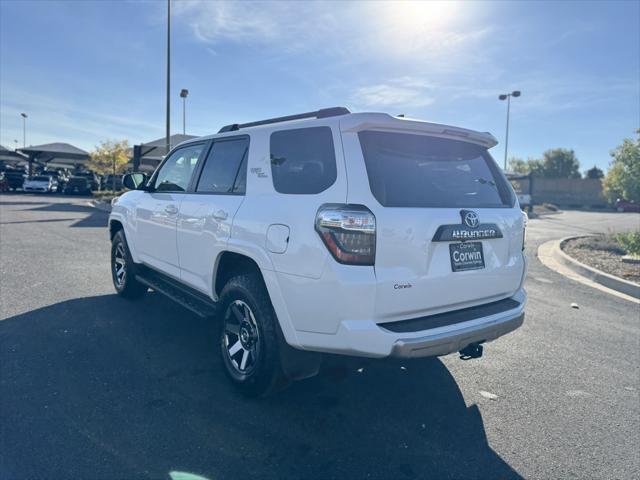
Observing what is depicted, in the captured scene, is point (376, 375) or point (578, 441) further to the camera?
point (376, 375)

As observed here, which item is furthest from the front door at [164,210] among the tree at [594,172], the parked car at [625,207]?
the tree at [594,172]

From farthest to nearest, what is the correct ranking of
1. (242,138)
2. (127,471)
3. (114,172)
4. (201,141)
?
(114,172) < (201,141) < (242,138) < (127,471)

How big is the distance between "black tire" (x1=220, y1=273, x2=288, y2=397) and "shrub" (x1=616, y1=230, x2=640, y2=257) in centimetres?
969

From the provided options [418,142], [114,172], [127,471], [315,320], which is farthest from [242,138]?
[114,172]

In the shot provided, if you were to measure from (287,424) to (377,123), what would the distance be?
205 centimetres

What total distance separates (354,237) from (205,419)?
63.6 inches

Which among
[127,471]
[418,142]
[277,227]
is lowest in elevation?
[127,471]

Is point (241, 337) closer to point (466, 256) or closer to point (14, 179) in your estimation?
point (466, 256)

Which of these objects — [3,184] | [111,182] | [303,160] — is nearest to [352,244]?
[303,160]

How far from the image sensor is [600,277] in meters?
8.02

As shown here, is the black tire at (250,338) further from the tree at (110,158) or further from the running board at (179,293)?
the tree at (110,158)

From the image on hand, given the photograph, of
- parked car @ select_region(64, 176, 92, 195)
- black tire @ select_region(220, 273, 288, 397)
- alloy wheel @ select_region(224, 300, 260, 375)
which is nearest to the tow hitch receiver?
black tire @ select_region(220, 273, 288, 397)

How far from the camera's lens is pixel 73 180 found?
34062 mm

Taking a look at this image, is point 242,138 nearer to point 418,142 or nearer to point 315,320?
point 418,142
